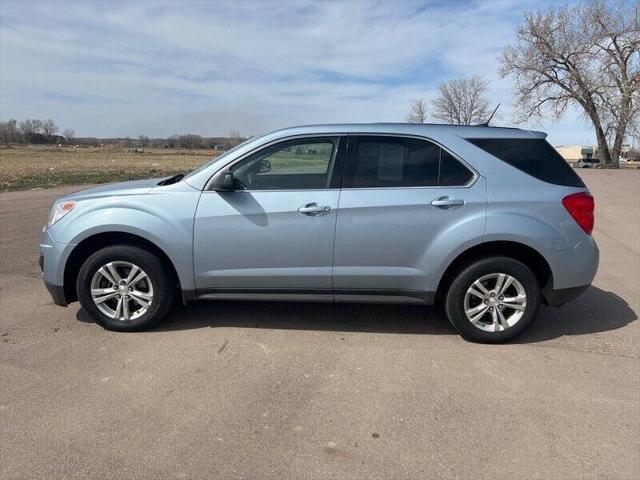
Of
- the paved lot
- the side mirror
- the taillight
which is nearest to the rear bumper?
the paved lot

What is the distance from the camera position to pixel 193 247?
13.3 feet

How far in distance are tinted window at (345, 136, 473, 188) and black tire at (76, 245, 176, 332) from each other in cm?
172

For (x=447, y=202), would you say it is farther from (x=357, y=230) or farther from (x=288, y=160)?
(x=288, y=160)

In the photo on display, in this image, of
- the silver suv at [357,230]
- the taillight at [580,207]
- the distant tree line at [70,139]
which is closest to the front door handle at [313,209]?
the silver suv at [357,230]

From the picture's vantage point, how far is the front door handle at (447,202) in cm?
389

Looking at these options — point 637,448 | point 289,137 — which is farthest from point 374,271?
point 637,448

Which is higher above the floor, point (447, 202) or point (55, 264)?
point (447, 202)

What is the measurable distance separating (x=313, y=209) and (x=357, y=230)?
0.39 metres

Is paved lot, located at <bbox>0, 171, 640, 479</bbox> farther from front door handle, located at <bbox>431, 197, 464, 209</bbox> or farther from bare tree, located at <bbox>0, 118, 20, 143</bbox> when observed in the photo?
bare tree, located at <bbox>0, 118, 20, 143</bbox>

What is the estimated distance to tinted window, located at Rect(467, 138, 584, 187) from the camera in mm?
3986

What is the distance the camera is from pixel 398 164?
4.04 metres

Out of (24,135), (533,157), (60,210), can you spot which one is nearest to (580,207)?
(533,157)

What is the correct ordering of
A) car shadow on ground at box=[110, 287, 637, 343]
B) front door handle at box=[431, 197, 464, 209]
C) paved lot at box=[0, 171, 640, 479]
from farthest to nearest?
car shadow on ground at box=[110, 287, 637, 343]
front door handle at box=[431, 197, 464, 209]
paved lot at box=[0, 171, 640, 479]

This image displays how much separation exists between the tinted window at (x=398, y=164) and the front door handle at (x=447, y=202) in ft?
0.47
